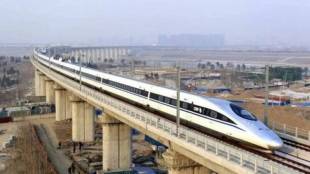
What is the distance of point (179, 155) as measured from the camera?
2447 centimetres

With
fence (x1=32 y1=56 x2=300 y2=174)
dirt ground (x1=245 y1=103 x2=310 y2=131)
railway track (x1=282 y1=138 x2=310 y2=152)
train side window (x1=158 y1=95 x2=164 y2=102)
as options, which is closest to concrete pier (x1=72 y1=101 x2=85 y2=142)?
fence (x1=32 y1=56 x2=300 y2=174)

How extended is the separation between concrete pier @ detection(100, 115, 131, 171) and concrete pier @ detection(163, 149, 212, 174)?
1773cm

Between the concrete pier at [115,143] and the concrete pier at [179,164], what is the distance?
1773cm

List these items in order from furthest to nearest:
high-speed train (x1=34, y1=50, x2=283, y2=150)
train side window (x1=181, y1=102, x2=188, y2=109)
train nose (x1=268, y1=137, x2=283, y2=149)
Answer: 1. train side window (x1=181, y1=102, x2=188, y2=109)
2. high-speed train (x1=34, y1=50, x2=283, y2=150)
3. train nose (x1=268, y1=137, x2=283, y2=149)

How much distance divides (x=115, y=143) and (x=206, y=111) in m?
20.2

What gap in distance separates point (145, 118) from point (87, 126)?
32.5 metres

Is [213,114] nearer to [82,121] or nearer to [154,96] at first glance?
[154,96]

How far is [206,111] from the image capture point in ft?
79.0

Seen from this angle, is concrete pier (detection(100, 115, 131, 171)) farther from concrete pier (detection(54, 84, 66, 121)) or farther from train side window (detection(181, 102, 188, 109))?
concrete pier (detection(54, 84, 66, 121))

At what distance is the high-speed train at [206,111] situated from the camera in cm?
1977

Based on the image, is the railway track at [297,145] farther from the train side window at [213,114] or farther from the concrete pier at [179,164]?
the concrete pier at [179,164]

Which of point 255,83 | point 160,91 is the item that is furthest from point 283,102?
point 160,91

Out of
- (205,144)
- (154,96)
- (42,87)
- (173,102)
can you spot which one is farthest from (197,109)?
(42,87)

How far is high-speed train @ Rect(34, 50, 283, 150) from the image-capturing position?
19766 millimetres
